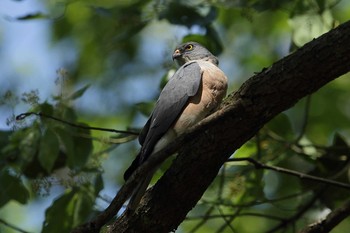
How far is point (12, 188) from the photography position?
6043 millimetres

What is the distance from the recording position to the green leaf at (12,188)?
600 centimetres

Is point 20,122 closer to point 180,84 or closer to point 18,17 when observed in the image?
point 18,17

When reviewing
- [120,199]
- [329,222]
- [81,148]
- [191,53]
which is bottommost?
[120,199]

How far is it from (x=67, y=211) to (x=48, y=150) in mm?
722

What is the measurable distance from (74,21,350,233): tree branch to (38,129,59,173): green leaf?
1.40m

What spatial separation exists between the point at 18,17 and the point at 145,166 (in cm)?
331

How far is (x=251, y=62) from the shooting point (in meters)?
9.48

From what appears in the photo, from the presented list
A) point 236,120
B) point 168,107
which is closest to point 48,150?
point 168,107

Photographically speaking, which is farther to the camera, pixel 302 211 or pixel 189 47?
pixel 302 211

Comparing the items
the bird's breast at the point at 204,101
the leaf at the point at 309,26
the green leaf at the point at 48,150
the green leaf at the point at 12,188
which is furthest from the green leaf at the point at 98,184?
the leaf at the point at 309,26

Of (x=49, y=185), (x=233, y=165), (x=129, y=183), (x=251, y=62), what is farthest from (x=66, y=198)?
(x=251, y=62)

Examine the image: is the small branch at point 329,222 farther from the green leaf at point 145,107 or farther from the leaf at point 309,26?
the green leaf at point 145,107

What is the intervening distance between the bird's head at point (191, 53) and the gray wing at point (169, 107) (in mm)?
885

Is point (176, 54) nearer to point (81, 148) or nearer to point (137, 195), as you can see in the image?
point (81, 148)
